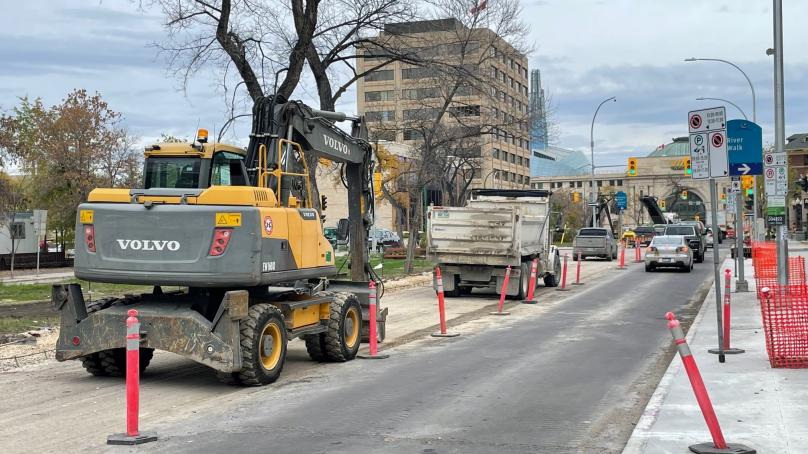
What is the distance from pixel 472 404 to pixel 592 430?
63.3 inches

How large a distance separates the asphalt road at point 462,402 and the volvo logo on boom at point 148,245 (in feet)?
6.68

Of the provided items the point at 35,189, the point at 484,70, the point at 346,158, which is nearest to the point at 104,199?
the point at 346,158

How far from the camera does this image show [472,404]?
9.41 metres

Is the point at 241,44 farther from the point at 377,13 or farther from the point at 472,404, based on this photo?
the point at 472,404

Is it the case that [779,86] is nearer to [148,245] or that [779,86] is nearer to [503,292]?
[503,292]

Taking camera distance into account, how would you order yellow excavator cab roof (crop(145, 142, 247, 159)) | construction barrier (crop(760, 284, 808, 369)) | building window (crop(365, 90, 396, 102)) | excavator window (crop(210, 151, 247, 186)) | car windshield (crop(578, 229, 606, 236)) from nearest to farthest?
1. construction barrier (crop(760, 284, 808, 369))
2. yellow excavator cab roof (crop(145, 142, 247, 159))
3. excavator window (crop(210, 151, 247, 186))
4. car windshield (crop(578, 229, 606, 236))
5. building window (crop(365, 90, 396, 102))

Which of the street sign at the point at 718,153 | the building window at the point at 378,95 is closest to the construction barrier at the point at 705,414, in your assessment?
the street sign at the point at 718,153

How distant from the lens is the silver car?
35.8 m

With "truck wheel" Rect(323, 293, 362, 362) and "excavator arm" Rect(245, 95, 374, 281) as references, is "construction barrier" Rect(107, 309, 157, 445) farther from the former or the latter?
"truck wheel" Rect(323, 293, 362, 362)

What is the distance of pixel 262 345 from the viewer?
10711mm

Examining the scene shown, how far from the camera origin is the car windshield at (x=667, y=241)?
36375 millimetres

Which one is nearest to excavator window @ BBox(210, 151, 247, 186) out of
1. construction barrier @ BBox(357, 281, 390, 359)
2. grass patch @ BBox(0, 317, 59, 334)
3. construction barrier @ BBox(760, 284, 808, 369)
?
construction barrier @ BBox(357, 281, 390, 359)

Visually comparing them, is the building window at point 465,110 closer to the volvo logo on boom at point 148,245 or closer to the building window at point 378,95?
the volvo logo on boom at point 148,245

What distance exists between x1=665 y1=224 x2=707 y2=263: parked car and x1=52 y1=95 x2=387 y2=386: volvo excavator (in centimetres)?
3388
